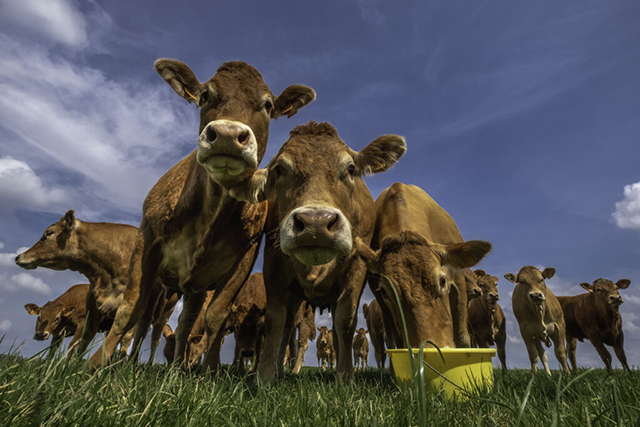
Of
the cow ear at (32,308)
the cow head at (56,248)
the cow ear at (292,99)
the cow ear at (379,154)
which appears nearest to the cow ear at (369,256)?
A: the cow ear at (379,154)

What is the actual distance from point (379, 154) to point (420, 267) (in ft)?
4.68

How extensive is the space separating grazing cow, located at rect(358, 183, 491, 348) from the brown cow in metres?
5.08

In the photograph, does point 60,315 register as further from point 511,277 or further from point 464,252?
point 511,277

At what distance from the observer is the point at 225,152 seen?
3.44 meters

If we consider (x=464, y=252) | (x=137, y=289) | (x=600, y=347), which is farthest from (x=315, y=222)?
(x=600, y=347)

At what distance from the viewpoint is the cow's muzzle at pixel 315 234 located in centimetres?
298

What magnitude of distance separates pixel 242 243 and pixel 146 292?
1.09 metres

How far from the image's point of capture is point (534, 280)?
37.9 ft

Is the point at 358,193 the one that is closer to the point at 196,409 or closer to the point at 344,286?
the point at 344,286

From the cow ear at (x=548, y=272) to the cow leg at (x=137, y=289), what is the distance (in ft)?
37.7

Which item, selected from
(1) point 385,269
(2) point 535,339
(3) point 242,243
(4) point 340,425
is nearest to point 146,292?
(3) point 242,243

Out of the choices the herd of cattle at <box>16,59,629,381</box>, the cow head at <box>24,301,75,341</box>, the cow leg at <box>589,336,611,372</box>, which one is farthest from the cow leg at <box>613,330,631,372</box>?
the cow head at <box>24,301,75,341</box>

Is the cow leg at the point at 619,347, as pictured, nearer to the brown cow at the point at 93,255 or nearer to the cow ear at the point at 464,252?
the cow ear at the point at 464,252

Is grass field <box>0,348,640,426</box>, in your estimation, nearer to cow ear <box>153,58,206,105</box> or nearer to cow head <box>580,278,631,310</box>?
cow ear <box>153,58,206,105</box>
